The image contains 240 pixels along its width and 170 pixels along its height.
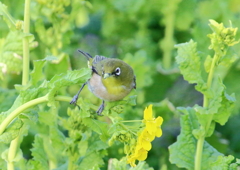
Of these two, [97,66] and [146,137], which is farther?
[97,66]

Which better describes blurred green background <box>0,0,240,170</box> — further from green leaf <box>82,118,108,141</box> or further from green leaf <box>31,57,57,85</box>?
green leaf <box>82,118,108,141</box>

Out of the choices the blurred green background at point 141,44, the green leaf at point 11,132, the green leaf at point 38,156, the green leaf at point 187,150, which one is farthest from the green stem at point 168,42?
the green leaf at point 11,132

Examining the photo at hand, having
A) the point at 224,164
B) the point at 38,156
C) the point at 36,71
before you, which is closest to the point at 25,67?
the point at 36,71

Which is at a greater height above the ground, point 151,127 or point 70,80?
point 70,80

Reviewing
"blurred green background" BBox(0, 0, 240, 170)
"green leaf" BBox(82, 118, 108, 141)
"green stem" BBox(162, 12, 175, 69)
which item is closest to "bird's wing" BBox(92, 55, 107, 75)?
"blurred green background" BBox(0, 0, 240, 170)

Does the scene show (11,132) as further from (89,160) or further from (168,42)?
(168,42)

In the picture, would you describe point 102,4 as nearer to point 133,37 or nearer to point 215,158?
point 133,37

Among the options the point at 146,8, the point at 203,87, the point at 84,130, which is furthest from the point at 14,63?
the point at 146,8
